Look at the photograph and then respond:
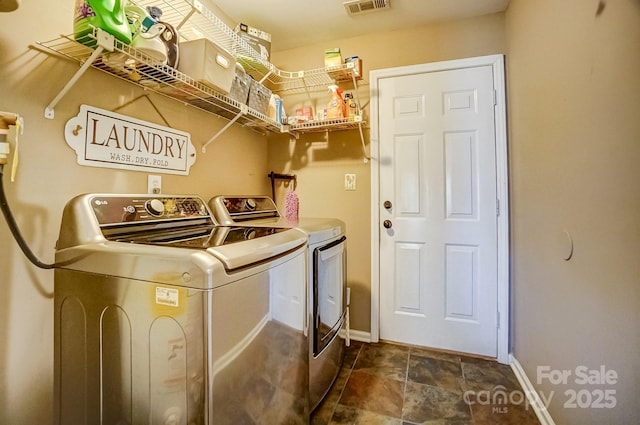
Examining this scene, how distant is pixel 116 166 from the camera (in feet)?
4.08

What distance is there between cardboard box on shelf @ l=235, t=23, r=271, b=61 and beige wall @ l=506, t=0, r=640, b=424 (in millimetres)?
1531

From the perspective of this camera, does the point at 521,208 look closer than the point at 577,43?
No

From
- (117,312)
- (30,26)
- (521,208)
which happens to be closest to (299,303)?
(117,312)

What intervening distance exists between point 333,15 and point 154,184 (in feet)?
5.34

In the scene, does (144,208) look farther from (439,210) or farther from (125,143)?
(439,210)

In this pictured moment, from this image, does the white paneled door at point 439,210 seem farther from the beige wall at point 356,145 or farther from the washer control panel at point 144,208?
the washer control panel at point 144,208

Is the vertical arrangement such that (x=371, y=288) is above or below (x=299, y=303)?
→ below

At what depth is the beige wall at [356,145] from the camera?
2.07 metres

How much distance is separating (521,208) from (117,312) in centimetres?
206

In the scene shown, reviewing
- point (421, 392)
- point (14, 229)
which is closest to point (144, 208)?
Result: point (14, 229)

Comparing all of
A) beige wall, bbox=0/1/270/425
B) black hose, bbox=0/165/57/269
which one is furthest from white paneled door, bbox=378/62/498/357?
black hose, bbox=0/165/57/269

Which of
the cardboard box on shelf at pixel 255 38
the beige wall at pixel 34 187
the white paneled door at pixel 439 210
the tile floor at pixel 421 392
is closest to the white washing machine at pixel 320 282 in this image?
the tile floor at pixel 421 392

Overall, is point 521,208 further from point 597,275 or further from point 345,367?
point 345,367

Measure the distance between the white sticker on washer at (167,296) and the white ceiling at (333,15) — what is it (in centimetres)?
189
